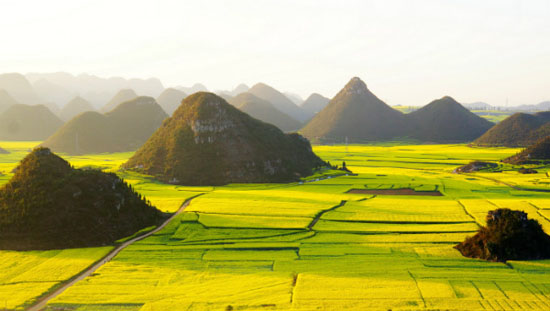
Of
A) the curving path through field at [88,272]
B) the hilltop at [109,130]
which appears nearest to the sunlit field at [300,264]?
the curving path through field at [88,272]

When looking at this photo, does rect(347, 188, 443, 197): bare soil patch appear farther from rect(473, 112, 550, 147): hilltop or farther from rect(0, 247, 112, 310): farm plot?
rect(473, 112, 550, 147): hilltop

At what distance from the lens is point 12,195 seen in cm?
4278

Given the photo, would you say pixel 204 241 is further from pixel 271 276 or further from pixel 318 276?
pixel 318 276

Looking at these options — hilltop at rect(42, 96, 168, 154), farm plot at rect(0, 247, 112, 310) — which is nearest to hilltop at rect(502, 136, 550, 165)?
farm plot at rect(0, 247, 112, 310)

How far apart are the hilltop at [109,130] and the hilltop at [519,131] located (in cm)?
14086

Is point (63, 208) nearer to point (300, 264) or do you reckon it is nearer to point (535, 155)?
point (300, 264)

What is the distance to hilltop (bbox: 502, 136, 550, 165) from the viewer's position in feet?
341

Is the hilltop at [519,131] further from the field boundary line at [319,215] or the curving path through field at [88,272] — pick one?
the curving path through field at [88,272]

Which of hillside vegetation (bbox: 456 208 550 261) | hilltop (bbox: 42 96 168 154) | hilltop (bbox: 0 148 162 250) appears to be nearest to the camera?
hillside vegetation (bbox: 456 208 550 261)

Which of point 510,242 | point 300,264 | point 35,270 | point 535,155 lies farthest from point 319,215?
point 535,155

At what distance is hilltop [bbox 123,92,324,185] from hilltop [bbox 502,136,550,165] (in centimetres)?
5129

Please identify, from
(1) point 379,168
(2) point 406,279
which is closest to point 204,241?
(2) point 406,279

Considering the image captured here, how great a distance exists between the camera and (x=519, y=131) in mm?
155750

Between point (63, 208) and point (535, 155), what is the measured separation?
110 m
